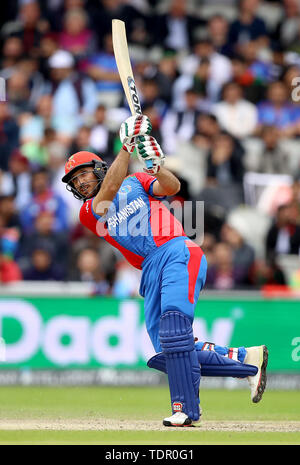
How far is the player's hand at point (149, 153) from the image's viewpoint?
22.7ft

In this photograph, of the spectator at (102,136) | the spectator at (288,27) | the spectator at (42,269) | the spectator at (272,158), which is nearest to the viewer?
the spectator at (42,269)

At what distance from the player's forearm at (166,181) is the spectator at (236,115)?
26.2 ft

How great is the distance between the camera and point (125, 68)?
7871 mm

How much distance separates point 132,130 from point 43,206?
665 cm

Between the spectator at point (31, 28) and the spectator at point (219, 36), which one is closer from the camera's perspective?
the spectator at point (31, 28)

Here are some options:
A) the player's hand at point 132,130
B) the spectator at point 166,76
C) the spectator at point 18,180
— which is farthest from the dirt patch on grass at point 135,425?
the spectator at point 166,76

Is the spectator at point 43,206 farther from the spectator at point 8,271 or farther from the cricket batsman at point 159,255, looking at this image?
the cricket batsman at point 159,255

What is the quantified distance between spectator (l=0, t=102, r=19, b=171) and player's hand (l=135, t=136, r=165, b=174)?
24.8ft

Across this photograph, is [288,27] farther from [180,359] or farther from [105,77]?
[180,359]

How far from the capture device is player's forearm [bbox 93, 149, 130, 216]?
22.9 ft

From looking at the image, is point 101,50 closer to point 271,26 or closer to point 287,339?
point 271,26

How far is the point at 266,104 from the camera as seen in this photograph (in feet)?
50.7

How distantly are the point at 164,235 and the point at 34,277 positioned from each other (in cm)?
554
